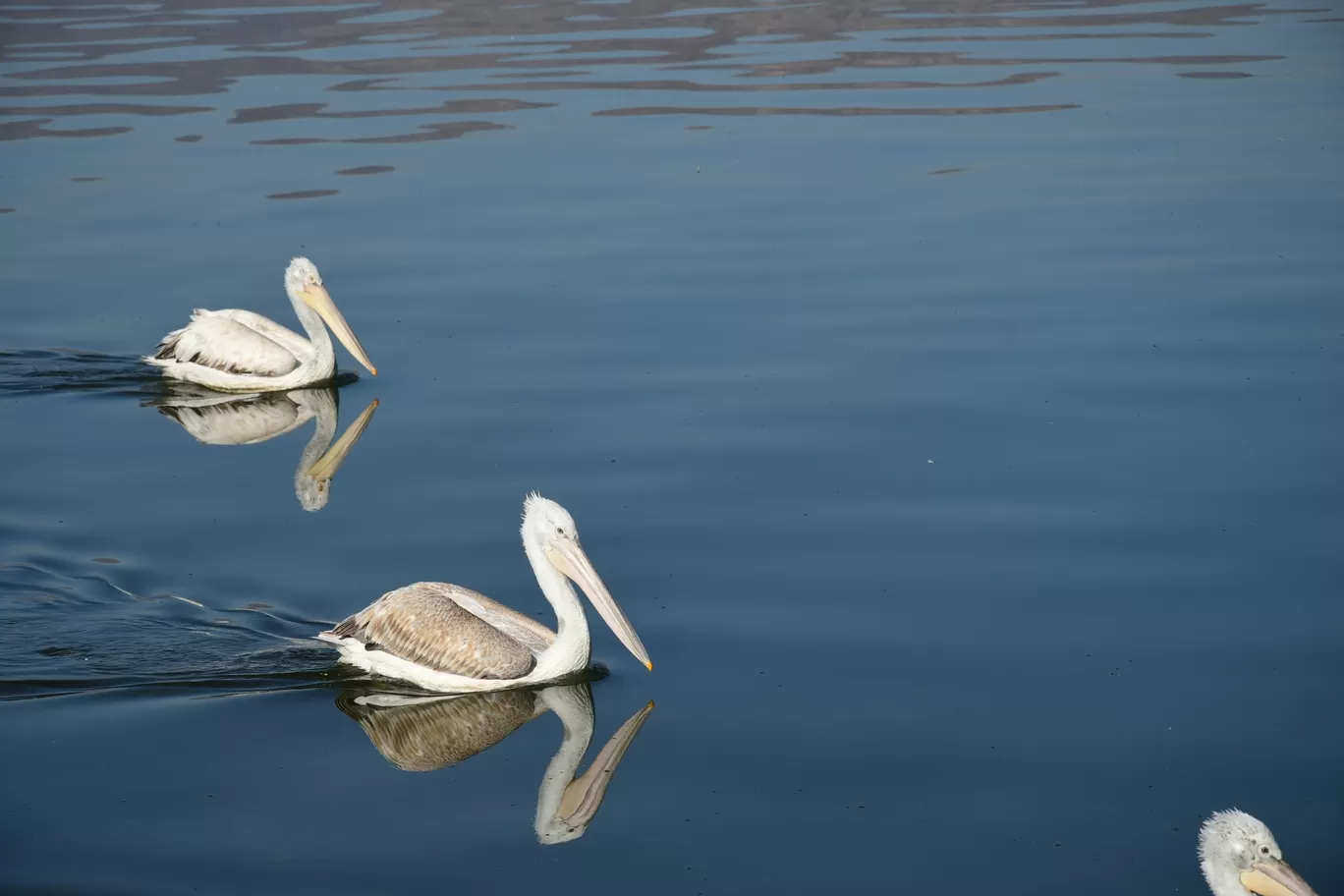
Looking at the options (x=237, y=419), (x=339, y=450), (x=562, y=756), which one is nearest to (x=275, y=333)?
(x=237, y=419)

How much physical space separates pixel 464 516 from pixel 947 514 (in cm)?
233

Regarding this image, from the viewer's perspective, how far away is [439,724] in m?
6.95

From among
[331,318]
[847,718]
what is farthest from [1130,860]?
[331,318]

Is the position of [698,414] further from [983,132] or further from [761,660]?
[983,132]

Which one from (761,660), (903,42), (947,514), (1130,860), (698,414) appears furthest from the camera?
(903,42)

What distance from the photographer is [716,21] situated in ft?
84.2

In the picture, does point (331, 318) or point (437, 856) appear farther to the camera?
point (331, 318)

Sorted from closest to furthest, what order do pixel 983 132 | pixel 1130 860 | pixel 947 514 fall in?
pixel 1130 860 < pixel 947 514 < pixel 983 132

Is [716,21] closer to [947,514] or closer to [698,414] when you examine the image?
[698,414]

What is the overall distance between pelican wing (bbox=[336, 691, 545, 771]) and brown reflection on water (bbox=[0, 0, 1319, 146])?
11.2 metres

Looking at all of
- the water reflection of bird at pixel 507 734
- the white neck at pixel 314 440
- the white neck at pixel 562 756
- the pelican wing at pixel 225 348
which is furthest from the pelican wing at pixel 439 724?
the pelican wing at pixel 225 348

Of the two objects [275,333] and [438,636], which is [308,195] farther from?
[438,636]

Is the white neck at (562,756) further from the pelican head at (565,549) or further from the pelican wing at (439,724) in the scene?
the pelican head at (565,549)

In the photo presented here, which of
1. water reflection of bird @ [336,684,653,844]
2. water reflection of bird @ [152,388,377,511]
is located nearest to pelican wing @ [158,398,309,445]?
water reflection of bird @ [152,388,377,511]
